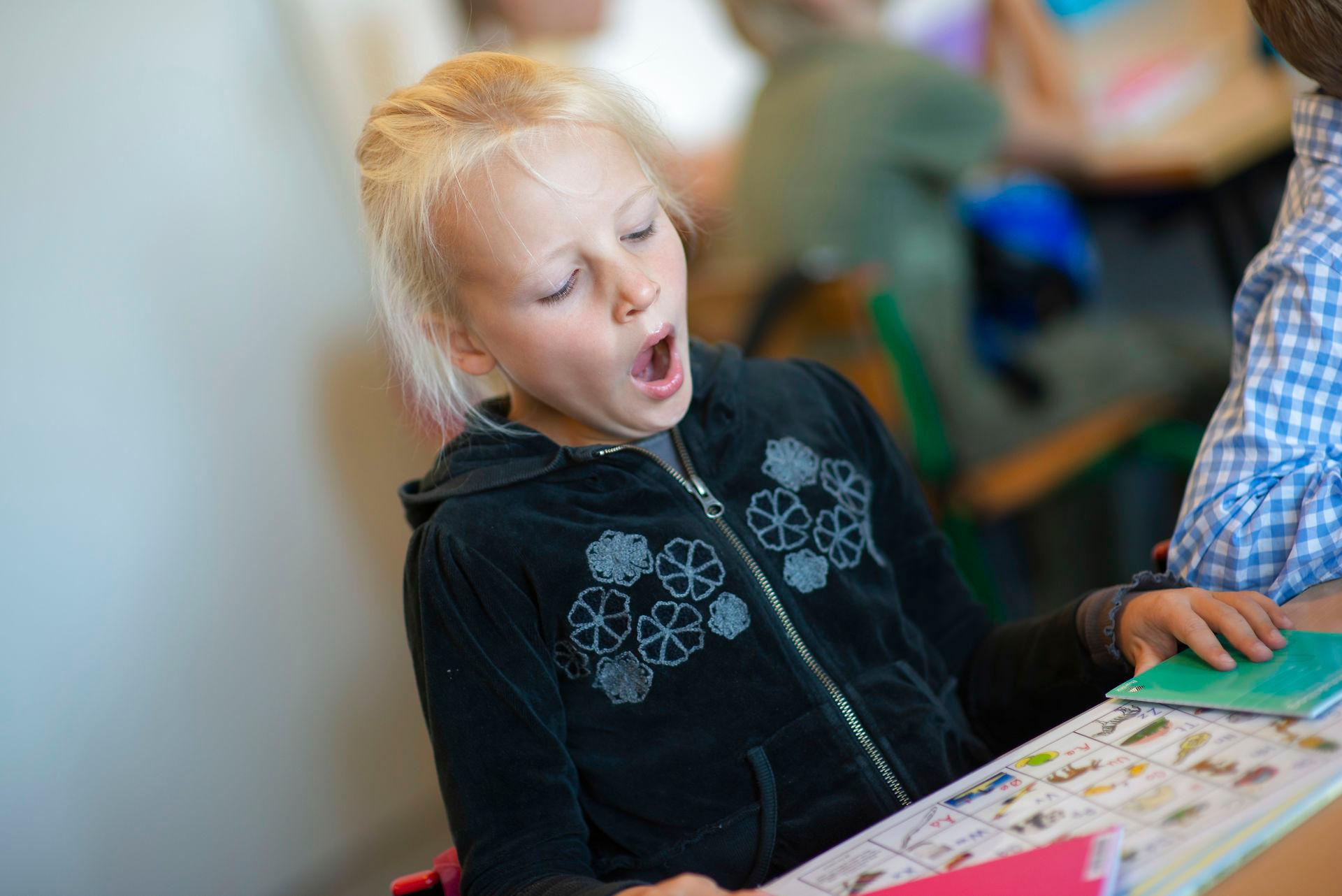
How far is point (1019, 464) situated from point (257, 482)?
1242 mm

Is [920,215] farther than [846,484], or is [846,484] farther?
[920,215]

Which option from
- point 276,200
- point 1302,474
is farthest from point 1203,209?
point 276,200

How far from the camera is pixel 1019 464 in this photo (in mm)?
2025

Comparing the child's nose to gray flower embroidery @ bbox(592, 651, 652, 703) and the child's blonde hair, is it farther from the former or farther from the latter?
gray flower embroidery @ bbox(592, 651, 652, 703)

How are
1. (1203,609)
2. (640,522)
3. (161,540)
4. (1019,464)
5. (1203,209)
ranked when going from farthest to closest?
(1203,209) → (1019,464) → (161,540) → (640,522) → (1203,609)

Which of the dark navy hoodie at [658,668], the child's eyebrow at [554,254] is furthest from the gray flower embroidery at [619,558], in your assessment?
the child's eyebrow at [554,254]

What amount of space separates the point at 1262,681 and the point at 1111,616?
0.66 feet

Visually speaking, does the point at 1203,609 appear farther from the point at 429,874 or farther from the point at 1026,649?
the point at 429,874

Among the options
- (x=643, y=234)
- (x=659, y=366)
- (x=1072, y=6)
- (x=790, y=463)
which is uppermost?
(x=1072, y=6)

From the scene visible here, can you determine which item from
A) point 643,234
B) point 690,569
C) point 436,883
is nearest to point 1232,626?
point 690,569

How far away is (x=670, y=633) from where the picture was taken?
3.03ft

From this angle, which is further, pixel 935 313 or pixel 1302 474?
pixel 935 313

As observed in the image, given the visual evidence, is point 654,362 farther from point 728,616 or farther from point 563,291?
point 728,616

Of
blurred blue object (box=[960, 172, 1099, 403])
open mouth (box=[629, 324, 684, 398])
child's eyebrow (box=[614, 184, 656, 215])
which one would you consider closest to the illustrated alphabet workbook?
open mouth (box=[629, 324, 684, 398])
